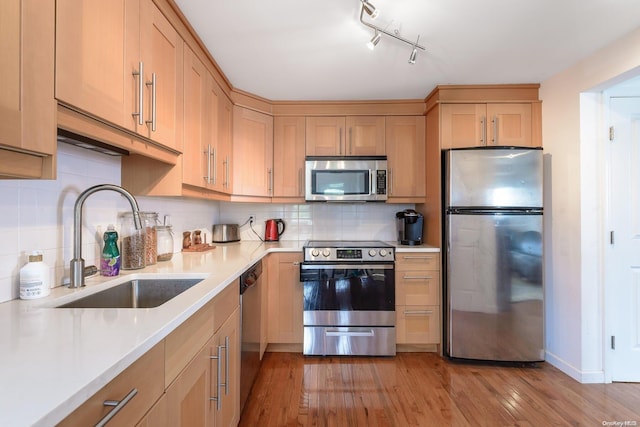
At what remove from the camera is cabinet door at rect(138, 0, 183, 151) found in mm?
1239

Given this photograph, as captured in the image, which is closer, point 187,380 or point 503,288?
point 187,380

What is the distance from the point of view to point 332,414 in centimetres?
173

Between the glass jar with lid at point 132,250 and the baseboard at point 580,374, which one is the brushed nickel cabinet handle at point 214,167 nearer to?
the glass jar with lid at point 132,250

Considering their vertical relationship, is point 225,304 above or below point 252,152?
below

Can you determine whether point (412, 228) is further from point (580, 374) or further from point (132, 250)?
point (132, 250)

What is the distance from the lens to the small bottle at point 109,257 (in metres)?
1.35

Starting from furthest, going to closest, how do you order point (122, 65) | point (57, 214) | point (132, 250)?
1. point (132, 250)
2. point (57, 214)
3. point (122, 65)

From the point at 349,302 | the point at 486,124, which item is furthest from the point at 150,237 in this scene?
the point at 486,124

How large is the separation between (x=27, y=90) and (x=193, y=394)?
1049 millimetres

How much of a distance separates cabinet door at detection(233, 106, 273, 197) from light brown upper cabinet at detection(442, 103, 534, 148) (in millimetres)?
1628

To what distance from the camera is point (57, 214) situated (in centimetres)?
120

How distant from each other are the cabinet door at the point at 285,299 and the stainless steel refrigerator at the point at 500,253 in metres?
1.36

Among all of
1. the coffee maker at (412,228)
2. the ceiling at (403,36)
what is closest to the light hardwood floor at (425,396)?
the coffee maker at (412,228)

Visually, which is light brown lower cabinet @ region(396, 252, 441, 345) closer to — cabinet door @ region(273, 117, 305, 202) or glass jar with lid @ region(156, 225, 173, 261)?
cabinet door @ region(273, 117, 305, 202)
